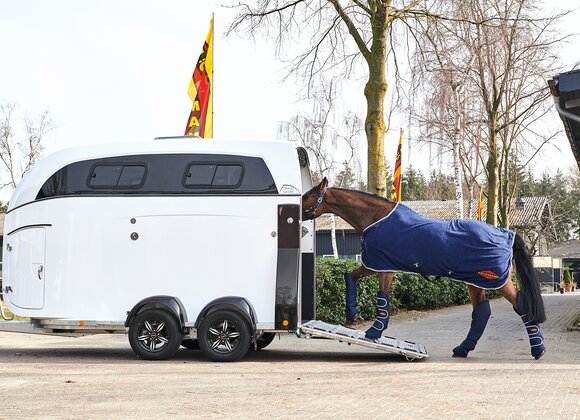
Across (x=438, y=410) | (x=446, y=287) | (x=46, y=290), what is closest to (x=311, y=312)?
(x=46, y=290)

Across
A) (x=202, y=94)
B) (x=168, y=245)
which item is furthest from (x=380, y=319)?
(x=202, y=94)

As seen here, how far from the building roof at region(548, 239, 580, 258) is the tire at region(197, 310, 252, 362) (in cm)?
6757

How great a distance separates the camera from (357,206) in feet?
38.7

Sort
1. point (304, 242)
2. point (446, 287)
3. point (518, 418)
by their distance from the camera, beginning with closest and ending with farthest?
point (518, 418)
point (304, 242)
point (446, 287)

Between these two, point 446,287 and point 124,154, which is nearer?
point 124,154

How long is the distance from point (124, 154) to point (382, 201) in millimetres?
3506

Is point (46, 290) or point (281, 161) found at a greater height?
point (281, 161)

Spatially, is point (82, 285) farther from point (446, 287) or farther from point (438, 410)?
point (446, 287)

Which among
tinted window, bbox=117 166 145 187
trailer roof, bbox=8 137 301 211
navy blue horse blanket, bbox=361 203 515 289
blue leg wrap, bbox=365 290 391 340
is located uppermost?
trailer roof, bbox=8 137 301 211

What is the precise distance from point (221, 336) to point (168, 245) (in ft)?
4.59

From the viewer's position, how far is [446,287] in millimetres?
26266

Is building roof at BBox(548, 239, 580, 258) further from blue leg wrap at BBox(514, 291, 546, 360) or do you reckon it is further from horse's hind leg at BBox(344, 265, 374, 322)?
horse's hind leg at BBox(344, 265, 374, 322)

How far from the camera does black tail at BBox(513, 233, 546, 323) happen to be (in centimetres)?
1162

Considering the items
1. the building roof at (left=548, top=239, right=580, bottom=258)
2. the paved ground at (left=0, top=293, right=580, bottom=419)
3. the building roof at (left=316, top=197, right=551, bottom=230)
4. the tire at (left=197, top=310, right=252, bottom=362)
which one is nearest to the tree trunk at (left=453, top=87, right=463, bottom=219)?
the paved ground at (left=0, top=293, right=580, bottom=419)
